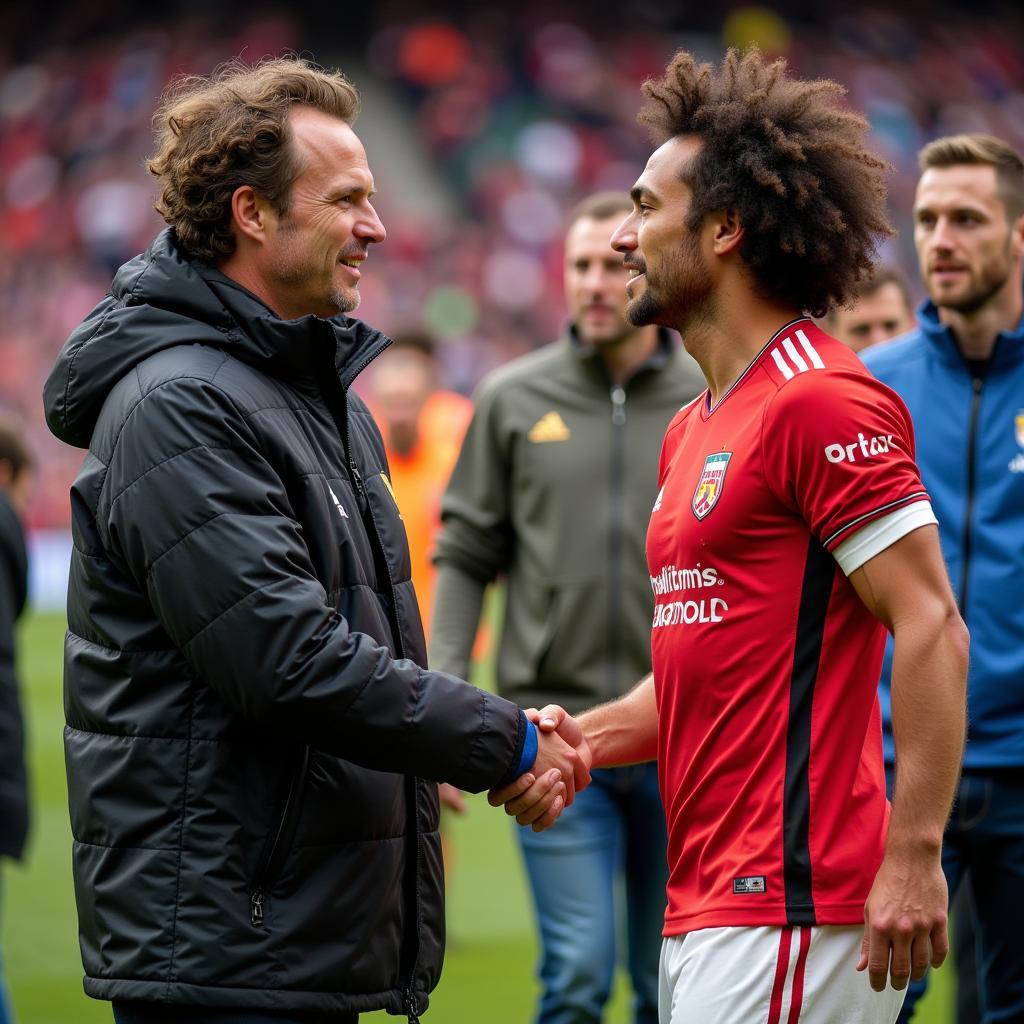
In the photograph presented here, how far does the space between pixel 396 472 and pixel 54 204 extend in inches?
892

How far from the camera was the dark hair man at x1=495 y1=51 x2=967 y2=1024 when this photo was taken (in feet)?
9.04

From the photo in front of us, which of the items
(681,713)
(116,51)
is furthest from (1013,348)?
(116,51)

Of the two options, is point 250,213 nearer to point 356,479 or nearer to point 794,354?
point 356,479

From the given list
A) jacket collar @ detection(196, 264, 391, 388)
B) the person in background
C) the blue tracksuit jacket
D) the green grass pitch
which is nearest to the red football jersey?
jacket collar @ detection(196, 264, 391, 388)

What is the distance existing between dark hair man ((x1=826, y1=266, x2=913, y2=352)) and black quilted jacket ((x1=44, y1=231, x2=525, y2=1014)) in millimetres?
3443

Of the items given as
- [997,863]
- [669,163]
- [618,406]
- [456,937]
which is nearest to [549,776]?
[669,163]

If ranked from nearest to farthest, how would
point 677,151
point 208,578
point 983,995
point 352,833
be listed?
point 208,578 → point 352,833 → point 677,151 → point 983,995

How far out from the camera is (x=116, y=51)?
30156 mm

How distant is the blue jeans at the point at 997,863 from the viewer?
4.21 m

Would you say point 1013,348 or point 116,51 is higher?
point 116,51

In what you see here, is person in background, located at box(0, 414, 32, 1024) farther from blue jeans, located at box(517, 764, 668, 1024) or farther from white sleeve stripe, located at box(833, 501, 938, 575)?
white sleeve stripe, located at box(833, 501, 938, 575)

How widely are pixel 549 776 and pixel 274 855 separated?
0.63 metres

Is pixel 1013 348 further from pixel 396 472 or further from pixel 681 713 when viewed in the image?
pixel 396 472

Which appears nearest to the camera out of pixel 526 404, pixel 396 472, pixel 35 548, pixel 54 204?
pixel 526 404
